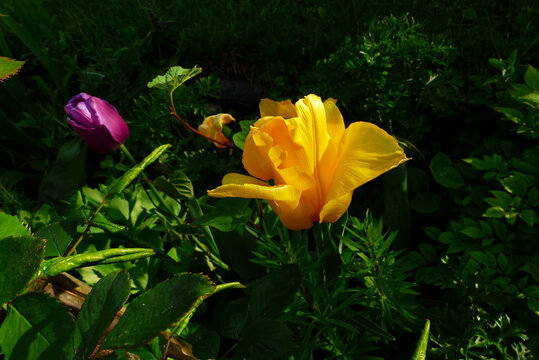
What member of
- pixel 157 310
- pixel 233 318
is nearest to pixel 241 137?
pixel 233 318

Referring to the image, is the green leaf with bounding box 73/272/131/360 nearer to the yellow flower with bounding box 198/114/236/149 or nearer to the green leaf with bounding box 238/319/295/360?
the green leaf with bounding box 238/319/295/360

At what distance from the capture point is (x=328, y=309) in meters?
0.81

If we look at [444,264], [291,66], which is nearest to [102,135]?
[444,264]

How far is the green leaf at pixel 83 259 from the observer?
0.55 m

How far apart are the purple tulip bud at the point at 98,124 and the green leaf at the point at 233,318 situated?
0.51 metres

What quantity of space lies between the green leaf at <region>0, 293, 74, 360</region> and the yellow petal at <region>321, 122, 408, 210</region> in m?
0.36

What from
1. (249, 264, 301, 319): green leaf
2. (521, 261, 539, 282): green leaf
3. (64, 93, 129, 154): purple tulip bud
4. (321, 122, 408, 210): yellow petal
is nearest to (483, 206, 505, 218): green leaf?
(521, 261, 539, 282): green leaf

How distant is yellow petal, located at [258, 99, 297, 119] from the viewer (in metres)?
0.72

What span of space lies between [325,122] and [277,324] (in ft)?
0.95

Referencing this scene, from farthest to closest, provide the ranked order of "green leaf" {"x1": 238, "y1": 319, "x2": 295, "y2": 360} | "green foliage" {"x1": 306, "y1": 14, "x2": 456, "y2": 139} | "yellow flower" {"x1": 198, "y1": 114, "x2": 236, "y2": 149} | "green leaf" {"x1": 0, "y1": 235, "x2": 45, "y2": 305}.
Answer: "green foliage" {"x1": 306, "y1": 14, "x2": 456, "y2": 139}, "yellow flower" {"x1": 198, "y1": 114, "x2": 236, "y2": 149}, "green leaf" {"x1": 238, "y1": 319, "x2": 295, "y2": 360}, "green leaf" {"x1": 0, "y1": 235, "x2": 45, "y2": 305}

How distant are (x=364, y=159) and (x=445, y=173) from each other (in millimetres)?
779

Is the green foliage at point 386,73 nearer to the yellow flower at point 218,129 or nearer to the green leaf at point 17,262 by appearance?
the yellow flower at point 218,129

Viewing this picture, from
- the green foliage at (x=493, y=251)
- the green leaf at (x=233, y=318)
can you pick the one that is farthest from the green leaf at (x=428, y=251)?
the green leaf at (x=233, y=318)

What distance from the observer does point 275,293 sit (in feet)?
1.91
